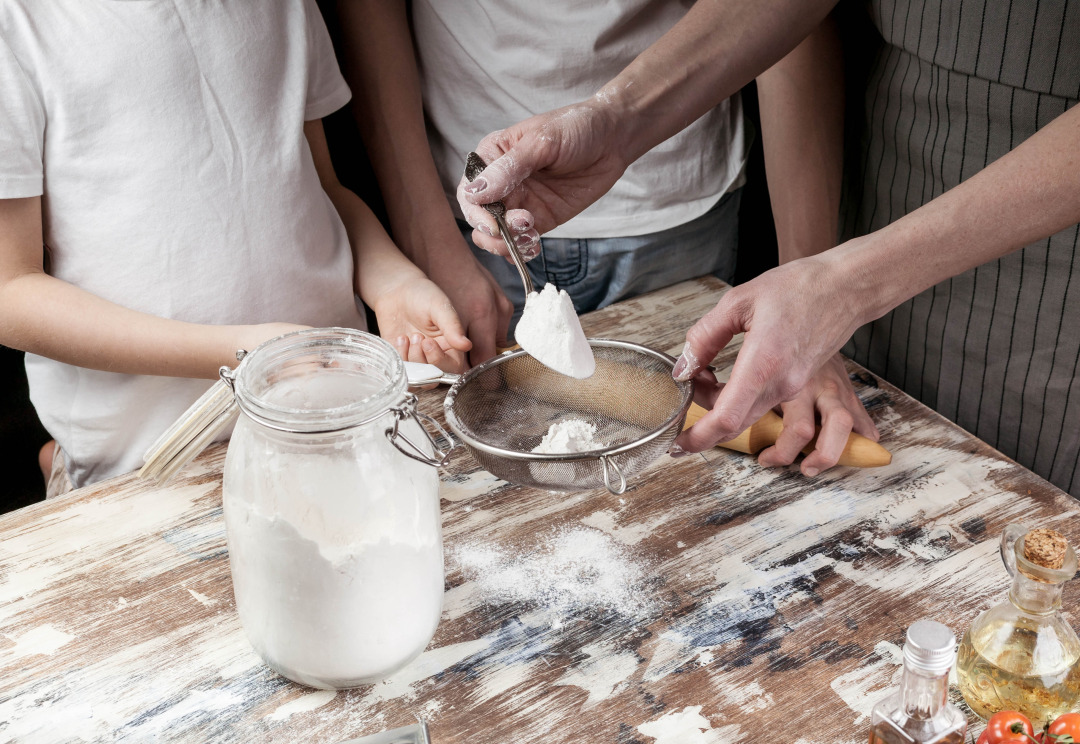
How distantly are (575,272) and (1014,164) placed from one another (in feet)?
3.04

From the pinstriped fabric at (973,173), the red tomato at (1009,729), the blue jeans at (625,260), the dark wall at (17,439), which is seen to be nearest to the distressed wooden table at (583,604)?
the red tomato at (1009,729)

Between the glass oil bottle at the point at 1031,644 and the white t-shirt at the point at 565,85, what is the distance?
3.45 ft

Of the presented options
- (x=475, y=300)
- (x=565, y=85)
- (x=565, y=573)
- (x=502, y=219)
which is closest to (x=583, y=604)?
(x=565, y=573)

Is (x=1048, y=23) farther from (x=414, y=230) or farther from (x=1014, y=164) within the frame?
(x=414, y=230)

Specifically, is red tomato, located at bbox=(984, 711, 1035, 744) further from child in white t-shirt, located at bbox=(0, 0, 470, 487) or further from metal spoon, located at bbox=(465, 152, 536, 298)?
child in white t-shirt, located at bbox=(0, 0, 470, 487)

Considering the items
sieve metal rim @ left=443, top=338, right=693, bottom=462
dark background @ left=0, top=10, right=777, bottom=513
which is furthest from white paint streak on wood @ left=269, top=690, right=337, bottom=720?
dark background @ left=0, top=10, right=777, bottom=513

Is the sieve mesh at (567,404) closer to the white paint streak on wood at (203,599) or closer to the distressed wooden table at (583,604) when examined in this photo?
the distressed wooden table at (583,604)

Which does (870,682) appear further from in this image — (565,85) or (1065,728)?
(565,85)

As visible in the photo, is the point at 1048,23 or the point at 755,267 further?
the point at 755,267

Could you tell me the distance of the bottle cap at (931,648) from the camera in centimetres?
61

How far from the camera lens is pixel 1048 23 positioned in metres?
1.16

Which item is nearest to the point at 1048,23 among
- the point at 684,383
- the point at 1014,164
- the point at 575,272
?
the point at 1014,164

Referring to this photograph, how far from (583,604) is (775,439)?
368 mm

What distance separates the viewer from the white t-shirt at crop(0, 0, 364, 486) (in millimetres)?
1188
